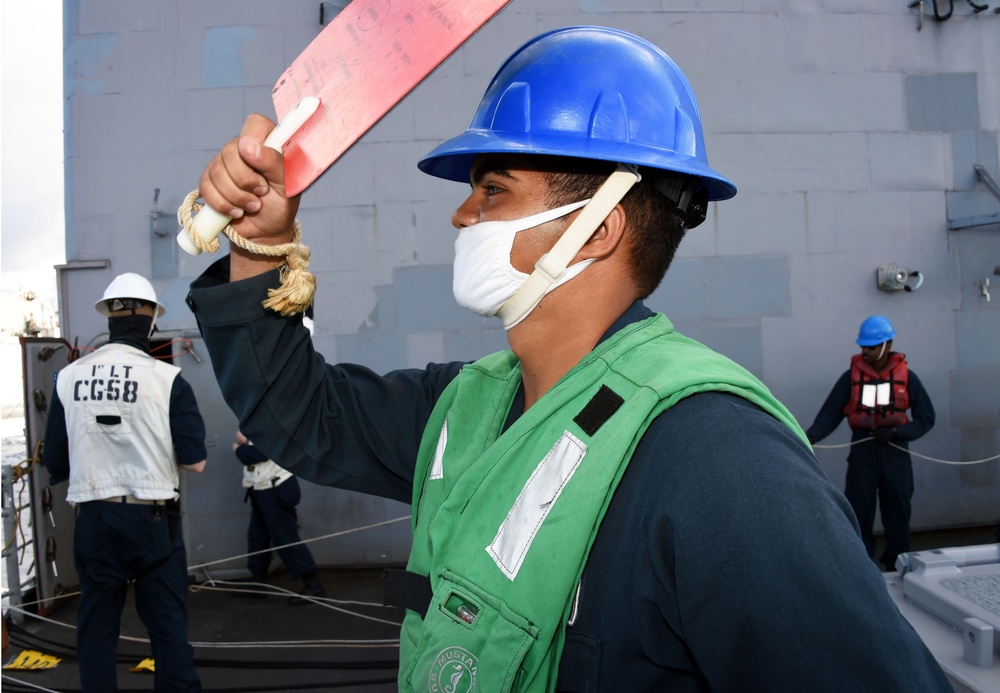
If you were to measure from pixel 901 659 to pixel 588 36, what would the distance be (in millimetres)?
1161

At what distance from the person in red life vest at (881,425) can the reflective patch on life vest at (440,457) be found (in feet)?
16.0

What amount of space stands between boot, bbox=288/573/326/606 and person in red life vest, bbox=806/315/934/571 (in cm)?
416

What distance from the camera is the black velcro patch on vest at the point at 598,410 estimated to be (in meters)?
1.00

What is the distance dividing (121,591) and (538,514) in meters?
3.63

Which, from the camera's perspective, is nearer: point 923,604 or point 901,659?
point 901,659

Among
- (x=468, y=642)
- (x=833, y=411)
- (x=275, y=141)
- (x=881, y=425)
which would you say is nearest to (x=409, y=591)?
(x=468, y=642)

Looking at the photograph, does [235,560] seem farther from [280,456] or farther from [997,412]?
[997,412]

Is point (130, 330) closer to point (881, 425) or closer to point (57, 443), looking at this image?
point (57, 443)

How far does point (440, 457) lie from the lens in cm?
136

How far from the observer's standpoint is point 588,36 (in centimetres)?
131

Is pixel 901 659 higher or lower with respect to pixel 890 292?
lower

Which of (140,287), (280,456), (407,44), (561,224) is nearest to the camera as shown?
(407,44)

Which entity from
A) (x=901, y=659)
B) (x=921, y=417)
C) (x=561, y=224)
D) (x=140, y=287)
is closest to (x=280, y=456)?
(x=561, y=224)

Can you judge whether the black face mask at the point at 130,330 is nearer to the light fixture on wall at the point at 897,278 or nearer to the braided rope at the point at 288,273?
the braided rope at the point at 288,273
